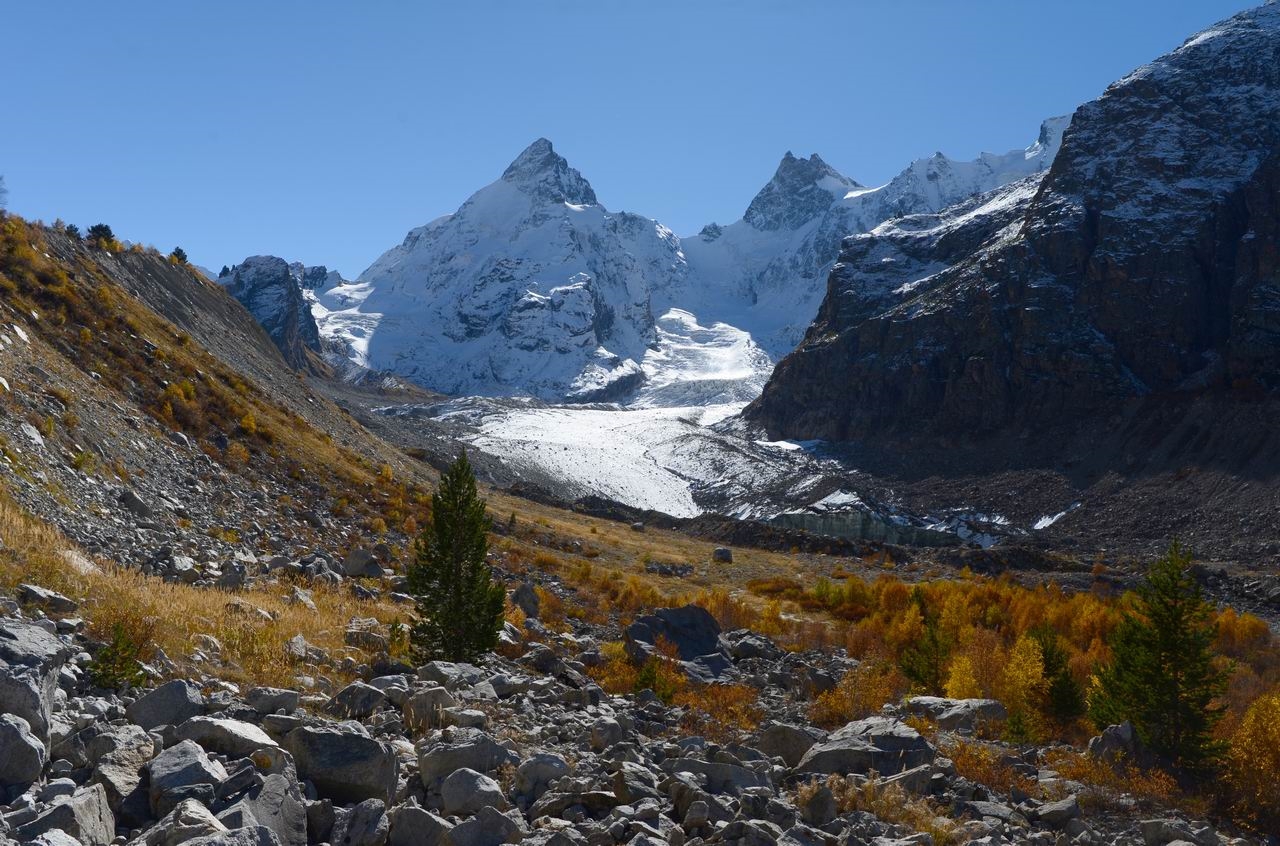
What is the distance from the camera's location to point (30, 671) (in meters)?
7.06

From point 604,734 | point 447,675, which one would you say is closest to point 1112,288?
point 604,734

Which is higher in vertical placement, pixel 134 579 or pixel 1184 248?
pixel 1184 248

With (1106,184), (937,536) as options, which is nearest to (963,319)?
(1106,184)

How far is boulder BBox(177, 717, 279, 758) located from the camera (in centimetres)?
762

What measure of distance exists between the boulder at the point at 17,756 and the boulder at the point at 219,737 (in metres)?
1.21

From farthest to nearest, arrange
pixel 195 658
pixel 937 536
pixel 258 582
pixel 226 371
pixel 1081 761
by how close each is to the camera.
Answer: pixel 937 536 → pixel 226 371 → pixel 258 582 → pixel 1081 761 → pixel 195 658

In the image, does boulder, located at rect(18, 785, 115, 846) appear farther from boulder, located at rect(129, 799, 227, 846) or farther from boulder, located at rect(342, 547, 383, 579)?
boulder, located at rect(342, 547, 383, 579)

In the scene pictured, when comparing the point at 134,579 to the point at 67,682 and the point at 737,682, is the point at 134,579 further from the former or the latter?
the point at 737,682

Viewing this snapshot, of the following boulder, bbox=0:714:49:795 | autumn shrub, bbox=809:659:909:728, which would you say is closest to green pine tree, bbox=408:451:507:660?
autumn shrub, bbox=809:659:909:728

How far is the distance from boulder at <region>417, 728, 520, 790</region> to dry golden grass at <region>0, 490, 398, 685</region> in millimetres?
2643

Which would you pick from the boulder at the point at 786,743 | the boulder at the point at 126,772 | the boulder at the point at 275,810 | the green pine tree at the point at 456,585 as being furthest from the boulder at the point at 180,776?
the boulder at the point at 786,743

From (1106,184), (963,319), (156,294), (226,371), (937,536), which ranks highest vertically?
(1106,184)

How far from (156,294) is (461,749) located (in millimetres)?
44724

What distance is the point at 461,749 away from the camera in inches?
344
